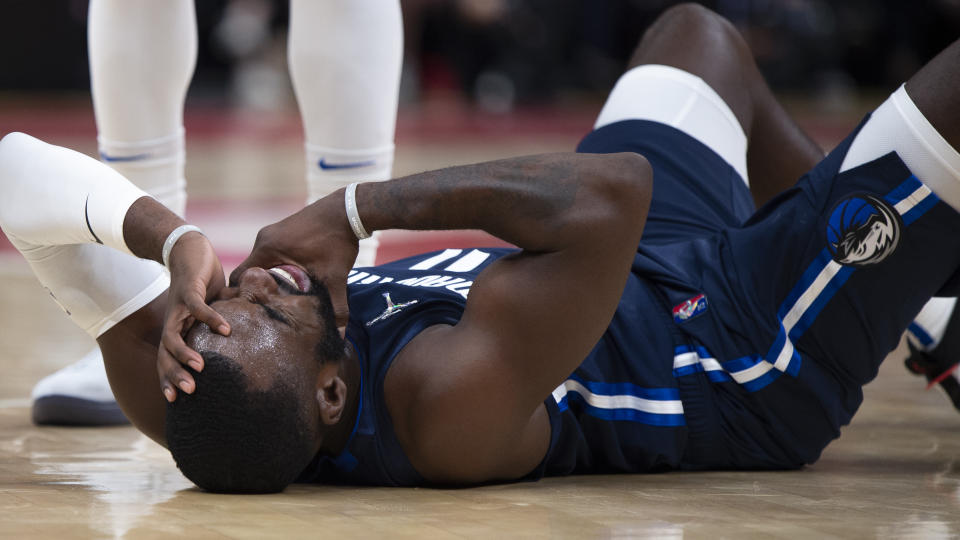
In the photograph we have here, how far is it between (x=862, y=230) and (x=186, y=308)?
0.90m

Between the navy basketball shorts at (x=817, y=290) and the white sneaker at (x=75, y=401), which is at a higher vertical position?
the navy basketball shorts at (x=817, y=290)

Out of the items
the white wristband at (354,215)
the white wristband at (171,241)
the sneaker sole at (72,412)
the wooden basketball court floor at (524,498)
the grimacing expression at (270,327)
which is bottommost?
the sneaker sole at (72,412)

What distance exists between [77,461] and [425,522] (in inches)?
26.8

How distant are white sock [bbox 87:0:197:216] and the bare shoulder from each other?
845mm

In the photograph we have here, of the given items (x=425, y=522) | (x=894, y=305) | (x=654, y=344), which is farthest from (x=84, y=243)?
(x=894, y=305)

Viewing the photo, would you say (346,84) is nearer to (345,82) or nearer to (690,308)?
(345,82)

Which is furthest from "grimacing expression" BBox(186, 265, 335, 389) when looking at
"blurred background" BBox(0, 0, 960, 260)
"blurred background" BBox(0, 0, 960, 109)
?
"blurred background" BBox(0, 0, 960, 109)

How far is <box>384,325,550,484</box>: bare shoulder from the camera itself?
1519mm

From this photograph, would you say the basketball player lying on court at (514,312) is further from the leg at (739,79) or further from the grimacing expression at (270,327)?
the leg at (739,79)

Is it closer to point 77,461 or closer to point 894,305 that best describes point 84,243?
point 77,461

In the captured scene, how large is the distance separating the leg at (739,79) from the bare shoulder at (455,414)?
0.94 meters

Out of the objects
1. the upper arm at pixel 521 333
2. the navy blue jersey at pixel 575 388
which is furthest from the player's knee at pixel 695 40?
the upper arm at pixel 521 333

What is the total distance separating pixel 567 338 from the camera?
153 cm

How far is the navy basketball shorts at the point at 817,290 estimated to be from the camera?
167 centimetres
